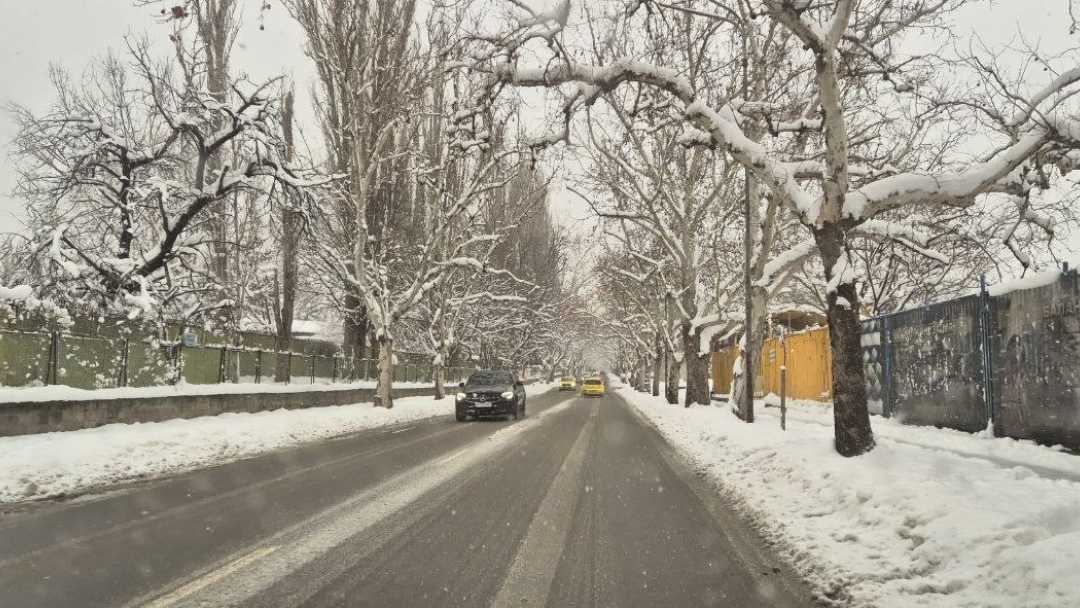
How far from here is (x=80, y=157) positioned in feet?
55.4

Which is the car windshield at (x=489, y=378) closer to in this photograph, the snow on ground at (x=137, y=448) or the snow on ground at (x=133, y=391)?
the snow on ground at (x=137, y=448)

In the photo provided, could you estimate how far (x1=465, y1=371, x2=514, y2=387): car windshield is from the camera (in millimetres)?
22528

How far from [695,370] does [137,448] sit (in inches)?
672

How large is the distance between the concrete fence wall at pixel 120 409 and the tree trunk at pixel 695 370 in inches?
523

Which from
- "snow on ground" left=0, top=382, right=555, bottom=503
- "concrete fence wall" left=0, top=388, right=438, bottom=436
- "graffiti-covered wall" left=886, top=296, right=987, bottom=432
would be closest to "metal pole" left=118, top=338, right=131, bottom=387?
"concrete fence wall" left=0, top=388, right=438, bottom=436

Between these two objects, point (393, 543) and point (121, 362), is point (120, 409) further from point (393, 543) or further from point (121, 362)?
point (393, 543)

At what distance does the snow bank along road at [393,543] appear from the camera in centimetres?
434

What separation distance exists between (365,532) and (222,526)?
4.67ft

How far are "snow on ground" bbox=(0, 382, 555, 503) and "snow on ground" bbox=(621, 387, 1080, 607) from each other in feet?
27.8

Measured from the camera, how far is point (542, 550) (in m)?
5.48

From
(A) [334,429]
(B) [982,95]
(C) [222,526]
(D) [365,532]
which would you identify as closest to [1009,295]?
(B) [982,95]

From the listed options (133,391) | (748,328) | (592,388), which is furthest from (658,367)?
(133,391)

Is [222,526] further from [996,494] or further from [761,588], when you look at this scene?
[996,494]

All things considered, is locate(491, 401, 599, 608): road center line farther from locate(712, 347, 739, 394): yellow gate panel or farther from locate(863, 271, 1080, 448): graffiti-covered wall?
locate(712, 347, 739, 394): yellow gate panel
